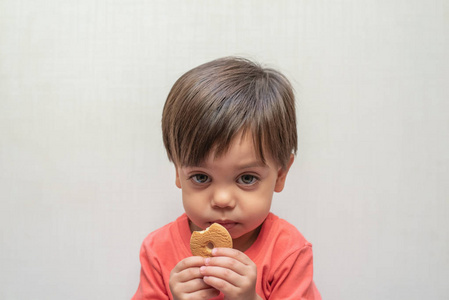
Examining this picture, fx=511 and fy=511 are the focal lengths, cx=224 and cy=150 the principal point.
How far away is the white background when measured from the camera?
4.37ft

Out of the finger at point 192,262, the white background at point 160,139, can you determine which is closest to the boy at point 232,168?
the finger at point 192,262

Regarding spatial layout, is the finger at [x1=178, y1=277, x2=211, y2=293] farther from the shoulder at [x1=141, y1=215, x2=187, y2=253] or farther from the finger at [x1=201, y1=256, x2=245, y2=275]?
the shoulder at [x1=141, y1=215, x2=187, y2=253]

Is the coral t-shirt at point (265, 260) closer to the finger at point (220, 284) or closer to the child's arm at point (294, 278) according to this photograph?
the child's arm at point (294, 278)

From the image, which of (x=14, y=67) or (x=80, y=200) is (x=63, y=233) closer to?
(x=80, y=200)

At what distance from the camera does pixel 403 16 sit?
1.34 meters

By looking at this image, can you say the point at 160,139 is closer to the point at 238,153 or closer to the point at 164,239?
the point at 164,239

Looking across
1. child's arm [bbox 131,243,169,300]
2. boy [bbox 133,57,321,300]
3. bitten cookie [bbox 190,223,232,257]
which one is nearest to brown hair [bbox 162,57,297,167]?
boy [bbox 133,57,321,300]

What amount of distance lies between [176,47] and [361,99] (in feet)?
1.66

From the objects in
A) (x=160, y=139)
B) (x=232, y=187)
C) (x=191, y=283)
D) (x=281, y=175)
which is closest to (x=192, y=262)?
(x=191, y=283)

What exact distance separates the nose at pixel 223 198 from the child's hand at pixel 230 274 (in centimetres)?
8

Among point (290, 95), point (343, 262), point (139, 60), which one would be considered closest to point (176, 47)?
point (139, 60)

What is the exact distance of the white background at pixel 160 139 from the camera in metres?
1.33

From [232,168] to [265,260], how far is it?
0.25 meters

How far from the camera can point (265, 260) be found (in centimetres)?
107
